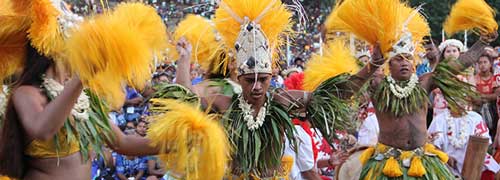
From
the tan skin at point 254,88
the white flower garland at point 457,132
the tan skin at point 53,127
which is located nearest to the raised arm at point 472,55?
the tan skin at point 254,88

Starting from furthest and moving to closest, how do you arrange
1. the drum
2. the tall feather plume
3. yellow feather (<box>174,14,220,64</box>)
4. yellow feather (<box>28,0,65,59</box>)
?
the drum < yellow feather (<box>174,14,220,64</box>) < the tall feather plume < yellow feather (<box>28,0,65,59</box>)

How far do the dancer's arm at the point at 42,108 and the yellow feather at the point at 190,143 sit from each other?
1.57ft

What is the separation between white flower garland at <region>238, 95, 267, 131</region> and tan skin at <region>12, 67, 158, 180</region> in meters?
0.94

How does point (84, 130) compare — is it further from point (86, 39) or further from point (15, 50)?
point (86, 39)

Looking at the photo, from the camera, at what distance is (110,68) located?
2.84 m

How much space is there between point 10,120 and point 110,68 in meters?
0.72

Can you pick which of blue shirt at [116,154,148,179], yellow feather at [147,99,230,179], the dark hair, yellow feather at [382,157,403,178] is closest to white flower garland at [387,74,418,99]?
yellow feather at [382,157,403,178]

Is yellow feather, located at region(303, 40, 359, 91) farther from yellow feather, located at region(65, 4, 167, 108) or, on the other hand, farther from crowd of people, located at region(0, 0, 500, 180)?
yellow feather, located at region(65, 4, 167, 108)

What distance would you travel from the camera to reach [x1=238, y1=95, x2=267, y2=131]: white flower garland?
433 centimetres

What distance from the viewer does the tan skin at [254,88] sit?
14.3 feet

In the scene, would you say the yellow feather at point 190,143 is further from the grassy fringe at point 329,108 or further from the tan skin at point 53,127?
the grassy fringe at point 329,108

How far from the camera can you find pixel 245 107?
438 cm

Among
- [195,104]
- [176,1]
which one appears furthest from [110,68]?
[176,1]

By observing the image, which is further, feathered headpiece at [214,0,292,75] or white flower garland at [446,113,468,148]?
white flower garland at [446,113,468,148]
